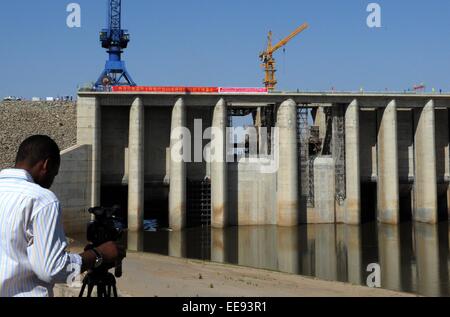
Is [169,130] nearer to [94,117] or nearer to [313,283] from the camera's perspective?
[94,117]

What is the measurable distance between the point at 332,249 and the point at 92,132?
70.6ft

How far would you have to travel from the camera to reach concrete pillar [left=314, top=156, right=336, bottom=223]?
42562 mm

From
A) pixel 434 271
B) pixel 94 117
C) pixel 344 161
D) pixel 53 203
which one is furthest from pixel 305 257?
pixel 53 203

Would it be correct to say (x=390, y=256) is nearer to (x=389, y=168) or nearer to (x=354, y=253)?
(x=354, y=253)

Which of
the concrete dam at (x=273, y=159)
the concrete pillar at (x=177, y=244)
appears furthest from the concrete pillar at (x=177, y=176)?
the concrete pillar at (x=177, y=244)

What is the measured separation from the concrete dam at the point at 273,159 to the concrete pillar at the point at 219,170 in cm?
9

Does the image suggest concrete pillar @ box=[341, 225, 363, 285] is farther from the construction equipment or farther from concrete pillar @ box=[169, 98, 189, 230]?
the construction equipment

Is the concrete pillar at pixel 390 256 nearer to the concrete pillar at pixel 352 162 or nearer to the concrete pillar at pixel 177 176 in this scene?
the concrete pillar at pixel 352 162

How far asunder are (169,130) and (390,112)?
21.4 meters

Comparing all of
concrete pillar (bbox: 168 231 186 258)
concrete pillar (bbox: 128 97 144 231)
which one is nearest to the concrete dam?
concrete pillar (bbox: 128 97 144 231)

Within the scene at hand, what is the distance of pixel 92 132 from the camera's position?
3562 cm

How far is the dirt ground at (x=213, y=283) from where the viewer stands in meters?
14.7

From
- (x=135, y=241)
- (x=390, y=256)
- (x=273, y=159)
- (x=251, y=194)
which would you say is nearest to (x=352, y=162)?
(x=273, y=159)

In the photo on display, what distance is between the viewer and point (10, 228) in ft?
9.64
